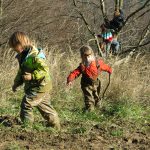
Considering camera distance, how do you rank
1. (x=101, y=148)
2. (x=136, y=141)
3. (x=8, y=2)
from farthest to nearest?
1. (x=8, y=2)
2. (x=136, y=141)
3. (x=101, y=148)

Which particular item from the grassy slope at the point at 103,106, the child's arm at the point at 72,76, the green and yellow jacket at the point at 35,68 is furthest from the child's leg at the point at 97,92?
the green and yellow jacket at the point at 35,68

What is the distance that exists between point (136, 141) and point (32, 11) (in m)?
9.09

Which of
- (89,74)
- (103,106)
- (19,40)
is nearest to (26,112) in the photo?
(19,40)

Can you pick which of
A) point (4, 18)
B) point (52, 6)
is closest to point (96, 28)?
point (52, 6)

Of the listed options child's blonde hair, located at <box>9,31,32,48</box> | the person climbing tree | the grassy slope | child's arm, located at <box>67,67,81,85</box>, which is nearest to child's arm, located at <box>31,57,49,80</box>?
child's blonde hair, located at <box>9,31,32,48</box>

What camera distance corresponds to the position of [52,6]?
47.2 ft

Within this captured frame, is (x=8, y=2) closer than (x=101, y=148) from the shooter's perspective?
No

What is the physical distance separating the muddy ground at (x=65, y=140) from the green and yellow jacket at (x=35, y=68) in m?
0.59

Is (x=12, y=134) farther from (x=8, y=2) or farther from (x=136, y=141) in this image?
(x=8, y=2)

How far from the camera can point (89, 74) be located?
7500 millimetres

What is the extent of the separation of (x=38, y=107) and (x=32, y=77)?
45 cm

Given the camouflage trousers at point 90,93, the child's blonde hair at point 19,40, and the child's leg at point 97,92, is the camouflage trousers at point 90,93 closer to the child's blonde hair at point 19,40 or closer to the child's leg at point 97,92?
the child's leg at point 97,92

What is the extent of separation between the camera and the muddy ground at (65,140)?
5438 millimetres

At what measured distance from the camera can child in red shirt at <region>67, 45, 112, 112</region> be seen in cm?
743
